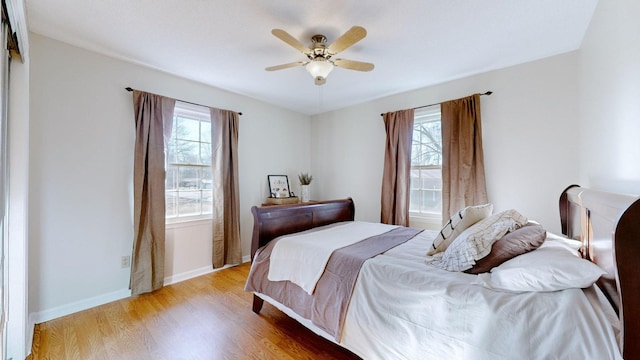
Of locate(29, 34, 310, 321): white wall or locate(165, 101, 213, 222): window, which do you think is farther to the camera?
locate(165, 101, 213, 222): window

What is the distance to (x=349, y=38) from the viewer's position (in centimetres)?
177

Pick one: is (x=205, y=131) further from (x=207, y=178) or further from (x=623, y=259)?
(x=623, y=259)

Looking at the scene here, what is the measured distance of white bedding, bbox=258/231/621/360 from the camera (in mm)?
930

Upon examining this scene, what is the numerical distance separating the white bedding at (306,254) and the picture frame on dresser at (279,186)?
1843 millimetres

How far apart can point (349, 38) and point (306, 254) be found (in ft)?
5.27

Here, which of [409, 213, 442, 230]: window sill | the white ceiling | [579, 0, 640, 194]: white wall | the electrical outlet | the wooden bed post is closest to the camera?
the wooden bed post

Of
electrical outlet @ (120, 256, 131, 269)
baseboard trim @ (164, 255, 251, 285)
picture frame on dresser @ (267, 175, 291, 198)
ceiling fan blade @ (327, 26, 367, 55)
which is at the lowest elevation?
baseboard trim @ (164, 255, 251, 285)

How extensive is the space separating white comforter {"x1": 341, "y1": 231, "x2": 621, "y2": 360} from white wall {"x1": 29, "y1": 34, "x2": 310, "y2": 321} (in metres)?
2.50

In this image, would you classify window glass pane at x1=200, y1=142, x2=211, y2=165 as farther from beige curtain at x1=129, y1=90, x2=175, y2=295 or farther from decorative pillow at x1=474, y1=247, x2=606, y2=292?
decorative pillow at x1=474, y1=247, x2=606, y2=292

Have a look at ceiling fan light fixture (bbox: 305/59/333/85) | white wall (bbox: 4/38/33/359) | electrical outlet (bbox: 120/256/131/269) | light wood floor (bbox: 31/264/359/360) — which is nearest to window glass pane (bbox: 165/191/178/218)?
electrical outlet (bbox: 120/256/131/269)

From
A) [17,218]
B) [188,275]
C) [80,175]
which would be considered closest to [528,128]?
[188,275]

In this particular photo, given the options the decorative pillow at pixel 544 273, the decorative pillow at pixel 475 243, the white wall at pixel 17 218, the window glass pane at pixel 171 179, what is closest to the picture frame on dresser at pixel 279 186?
the window glass pane at pixel 171 179

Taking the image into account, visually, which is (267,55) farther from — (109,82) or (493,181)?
(493,181)

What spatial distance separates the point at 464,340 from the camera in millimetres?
1126
